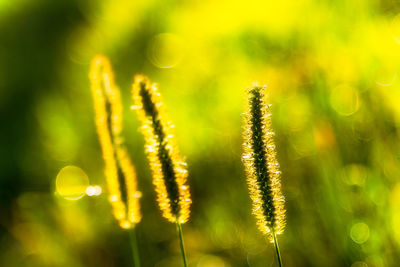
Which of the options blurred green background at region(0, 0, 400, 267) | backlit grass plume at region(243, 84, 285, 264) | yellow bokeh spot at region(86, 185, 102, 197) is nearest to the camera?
backlit grass plume at region(243, 84, 285, 264)

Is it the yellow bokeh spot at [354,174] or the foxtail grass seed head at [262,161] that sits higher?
the yellow bokeh spot at [354,174]

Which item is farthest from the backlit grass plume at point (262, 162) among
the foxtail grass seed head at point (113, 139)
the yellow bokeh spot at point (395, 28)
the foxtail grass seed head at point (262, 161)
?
the yellow bokeh spot at point (395, 28)

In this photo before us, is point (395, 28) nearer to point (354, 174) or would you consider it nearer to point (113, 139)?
point (354, 174)

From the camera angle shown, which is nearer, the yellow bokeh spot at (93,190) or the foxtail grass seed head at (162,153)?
the foxtail grass seed head at (162,153)

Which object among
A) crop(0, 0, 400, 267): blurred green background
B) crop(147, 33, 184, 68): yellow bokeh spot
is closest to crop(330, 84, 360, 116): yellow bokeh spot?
crop(0, 0, 400, 267): blurred green background

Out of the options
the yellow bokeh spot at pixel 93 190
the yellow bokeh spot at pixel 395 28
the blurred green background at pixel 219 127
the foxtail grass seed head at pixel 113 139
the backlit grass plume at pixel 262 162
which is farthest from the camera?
the yellow bokeh spot at pixel 93 190

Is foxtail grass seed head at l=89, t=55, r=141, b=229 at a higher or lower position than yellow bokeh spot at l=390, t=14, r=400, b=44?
lower

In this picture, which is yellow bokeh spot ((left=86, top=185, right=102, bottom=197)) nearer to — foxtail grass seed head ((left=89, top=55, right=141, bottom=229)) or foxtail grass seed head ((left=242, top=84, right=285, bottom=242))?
foxtail grass seed head ((left=89, top=55, right=141, bottom=229))

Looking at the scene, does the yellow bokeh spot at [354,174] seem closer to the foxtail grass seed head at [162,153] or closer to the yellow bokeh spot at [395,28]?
the yellow bokeh spot at [395,28]
